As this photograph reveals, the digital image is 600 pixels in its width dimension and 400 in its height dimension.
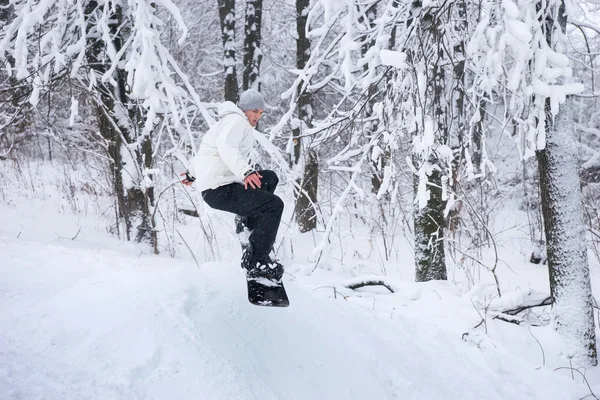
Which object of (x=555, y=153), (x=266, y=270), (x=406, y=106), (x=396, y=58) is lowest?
(x=266, y=270)

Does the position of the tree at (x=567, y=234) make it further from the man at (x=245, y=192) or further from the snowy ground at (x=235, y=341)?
the man at (x=245, y=192)

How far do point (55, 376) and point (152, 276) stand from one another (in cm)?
123

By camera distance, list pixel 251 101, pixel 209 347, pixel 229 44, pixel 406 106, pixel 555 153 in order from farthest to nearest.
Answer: pixel 229 44 < pixel 406 106 < pixel 555 153 < pixel 251 101 < pixel 209 347

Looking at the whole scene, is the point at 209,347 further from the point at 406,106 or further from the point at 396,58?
the point at 406,106

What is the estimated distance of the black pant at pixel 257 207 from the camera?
11.6ft

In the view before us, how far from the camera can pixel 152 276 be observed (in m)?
3.64

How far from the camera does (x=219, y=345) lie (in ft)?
9.55

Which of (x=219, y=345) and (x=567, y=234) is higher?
(x=567, y=234)

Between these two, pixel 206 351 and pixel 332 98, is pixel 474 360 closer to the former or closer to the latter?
pixel 206 351

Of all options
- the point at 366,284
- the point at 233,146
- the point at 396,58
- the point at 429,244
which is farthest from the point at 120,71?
the point at 429,244

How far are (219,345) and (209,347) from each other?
80mm

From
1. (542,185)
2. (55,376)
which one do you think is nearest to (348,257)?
(542,185)

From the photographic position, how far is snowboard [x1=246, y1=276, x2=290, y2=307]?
128 inches

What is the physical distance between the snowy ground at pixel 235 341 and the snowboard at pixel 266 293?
0.63 ft
